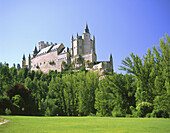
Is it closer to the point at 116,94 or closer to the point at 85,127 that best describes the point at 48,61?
the point at 116,94

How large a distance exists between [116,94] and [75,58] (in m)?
49.0

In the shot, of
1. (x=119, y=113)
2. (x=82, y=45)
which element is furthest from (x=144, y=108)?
(x=82, y=45)

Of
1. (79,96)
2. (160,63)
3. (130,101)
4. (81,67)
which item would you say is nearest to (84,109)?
(79,96)

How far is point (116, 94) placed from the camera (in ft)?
88.5

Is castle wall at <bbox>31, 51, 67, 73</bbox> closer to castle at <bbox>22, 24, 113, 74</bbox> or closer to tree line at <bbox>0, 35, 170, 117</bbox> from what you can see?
castle at <bbox>22, 24, 113, 74</bbox>

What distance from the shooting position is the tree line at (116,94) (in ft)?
73.5

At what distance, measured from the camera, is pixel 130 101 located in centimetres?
2641

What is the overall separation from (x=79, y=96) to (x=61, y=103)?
19.4ft

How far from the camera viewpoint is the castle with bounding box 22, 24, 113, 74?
231 feet

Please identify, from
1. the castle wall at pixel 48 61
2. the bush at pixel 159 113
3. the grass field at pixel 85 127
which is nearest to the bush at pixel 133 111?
the bush at pixel 159 113

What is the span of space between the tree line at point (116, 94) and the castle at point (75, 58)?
26.9m

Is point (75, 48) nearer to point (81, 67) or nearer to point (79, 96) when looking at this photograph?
point (81, 67)

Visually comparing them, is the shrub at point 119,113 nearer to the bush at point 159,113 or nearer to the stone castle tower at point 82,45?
the bush at point 159,113

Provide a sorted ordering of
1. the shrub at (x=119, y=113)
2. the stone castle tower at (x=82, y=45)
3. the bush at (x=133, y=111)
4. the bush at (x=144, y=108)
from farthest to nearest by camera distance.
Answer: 1. the stone castle tower at (x=82, y=45)
2. the shrub at (x=119, y=113)
3. the bush at (x=133, y=111)
4. the bush at (x=144, y=108)
